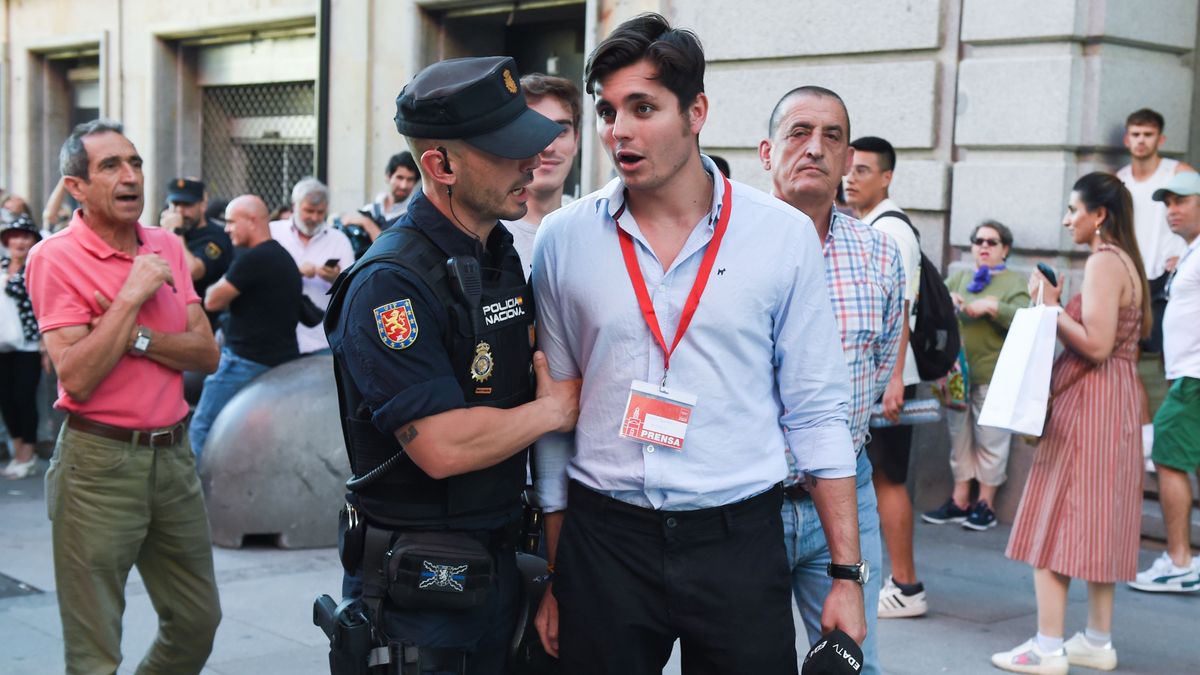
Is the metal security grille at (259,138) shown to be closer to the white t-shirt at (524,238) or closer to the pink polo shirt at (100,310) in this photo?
the pink polo shirt at (100,310)

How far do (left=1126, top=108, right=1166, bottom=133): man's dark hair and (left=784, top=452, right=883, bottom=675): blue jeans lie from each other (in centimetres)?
451

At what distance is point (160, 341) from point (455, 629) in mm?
1881

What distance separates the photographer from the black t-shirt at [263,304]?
786 cm

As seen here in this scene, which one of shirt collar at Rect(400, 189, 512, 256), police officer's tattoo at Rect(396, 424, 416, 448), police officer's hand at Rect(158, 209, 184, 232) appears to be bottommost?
police officer's tattoo at Rect(396, 424, 416, 448)

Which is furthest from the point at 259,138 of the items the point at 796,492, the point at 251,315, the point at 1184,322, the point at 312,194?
the point at 796,492

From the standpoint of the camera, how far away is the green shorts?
6.34 metres

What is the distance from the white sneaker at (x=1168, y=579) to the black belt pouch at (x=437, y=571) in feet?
14.6

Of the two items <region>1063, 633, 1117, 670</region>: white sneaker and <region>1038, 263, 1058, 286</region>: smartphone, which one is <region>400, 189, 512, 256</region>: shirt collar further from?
<region>1063, 633, 1117, 670</region>: white sneaker

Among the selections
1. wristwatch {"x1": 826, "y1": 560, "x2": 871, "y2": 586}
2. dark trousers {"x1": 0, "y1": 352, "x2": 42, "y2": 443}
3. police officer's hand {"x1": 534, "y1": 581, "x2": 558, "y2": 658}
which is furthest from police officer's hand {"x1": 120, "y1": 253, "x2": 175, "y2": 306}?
dark trousers {"x1": 0, "y1": 352, "x2": 42, "y2": 443}

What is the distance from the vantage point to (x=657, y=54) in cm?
292

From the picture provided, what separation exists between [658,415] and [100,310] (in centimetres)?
217

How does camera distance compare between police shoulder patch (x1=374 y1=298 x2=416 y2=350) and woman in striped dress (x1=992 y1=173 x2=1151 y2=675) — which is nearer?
police shoulder patch (x1=374 y1=298 x2=416 y2=350)

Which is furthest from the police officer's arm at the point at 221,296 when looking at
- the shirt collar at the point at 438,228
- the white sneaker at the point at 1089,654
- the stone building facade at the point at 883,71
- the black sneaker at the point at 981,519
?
the shirt collar at the point at 438,228

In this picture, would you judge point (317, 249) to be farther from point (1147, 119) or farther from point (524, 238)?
point (524, 238)
